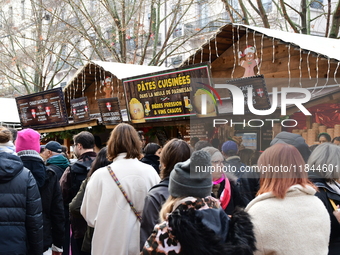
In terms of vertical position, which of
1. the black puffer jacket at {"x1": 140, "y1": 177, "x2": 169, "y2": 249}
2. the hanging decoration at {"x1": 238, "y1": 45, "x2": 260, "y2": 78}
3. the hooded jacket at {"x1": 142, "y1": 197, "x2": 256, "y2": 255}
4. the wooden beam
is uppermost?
the hanging decoration at {"x1": 238, "y1": 45, "x2": 260, "y2": 78}

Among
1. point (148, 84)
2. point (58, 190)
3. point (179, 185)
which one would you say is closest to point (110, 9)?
point (148, 84)

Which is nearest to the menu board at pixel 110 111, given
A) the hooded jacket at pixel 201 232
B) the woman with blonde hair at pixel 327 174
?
the woman with blonde hair at pixel 327 174

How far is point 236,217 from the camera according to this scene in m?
2.60

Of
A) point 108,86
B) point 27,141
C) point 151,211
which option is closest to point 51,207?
point 27,141

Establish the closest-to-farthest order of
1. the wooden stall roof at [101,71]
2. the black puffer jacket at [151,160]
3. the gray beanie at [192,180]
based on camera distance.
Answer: the gray beanie at [192,180]
the black puffer jacket at [151,160]
the wooden stall roof at [101,71]

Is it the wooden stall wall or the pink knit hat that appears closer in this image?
the pink knit hat

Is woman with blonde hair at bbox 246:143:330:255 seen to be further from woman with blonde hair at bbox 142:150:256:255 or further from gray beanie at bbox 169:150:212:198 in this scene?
gray beanie at bbox 169:150:212:198

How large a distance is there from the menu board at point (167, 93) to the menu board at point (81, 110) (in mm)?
1806

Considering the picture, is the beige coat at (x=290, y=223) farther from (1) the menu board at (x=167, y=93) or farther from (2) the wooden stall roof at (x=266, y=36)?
(1) the menu board at (x=167, y=93)

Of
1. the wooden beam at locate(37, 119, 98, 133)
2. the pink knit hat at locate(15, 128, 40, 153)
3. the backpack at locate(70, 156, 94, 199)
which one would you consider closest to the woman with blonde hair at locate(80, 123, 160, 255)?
the pink knit hat at locate(15, 128, 40, 153)

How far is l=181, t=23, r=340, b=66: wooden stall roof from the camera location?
802cm

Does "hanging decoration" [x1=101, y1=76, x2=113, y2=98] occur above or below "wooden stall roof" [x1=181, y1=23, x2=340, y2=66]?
below

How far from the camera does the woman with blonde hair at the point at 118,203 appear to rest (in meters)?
4.05

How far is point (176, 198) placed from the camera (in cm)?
272
